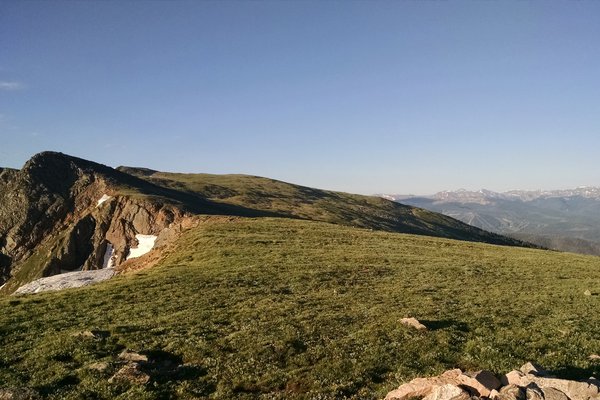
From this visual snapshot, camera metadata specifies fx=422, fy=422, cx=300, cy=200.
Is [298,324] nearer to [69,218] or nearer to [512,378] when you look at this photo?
[512,378]

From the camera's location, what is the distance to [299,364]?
20.2m

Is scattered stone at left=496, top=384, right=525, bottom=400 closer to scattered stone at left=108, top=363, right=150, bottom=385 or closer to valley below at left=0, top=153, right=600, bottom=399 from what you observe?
valley below at left=0, top=153, right=600, bottom=399

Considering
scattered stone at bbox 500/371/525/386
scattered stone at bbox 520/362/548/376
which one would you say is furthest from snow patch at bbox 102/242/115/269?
scattered stone at bbox 500/371/525/386

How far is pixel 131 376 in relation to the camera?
18656 mm

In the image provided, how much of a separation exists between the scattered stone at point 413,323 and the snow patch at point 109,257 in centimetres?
5742

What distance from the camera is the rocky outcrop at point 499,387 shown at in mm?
13516

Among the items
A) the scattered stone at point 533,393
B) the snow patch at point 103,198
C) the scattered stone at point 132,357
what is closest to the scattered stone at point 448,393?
the scattered stone at point 533,393

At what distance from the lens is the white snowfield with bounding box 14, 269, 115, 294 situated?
174 feet

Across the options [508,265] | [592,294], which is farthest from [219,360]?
[508,265]

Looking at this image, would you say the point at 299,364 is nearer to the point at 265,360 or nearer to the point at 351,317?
the point at 265,360

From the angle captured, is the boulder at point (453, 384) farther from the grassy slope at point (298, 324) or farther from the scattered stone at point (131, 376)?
the scattered stone at point (131, 376)

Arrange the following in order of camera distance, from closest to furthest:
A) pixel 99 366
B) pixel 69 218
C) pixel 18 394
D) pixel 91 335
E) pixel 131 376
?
pixel 18 394, pixel 131 376, pixel 99 366, pixel 91 335, pixel 69 218

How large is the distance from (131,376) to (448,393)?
13.3m

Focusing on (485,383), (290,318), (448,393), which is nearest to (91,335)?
(290,318)
